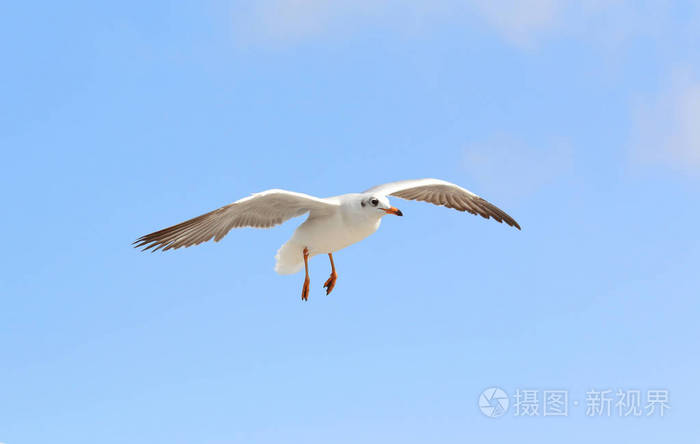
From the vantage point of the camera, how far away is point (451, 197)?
15742 millimetres

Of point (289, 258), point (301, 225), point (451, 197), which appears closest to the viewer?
point (301, 225)

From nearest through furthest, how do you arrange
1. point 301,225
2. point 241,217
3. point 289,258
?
1. point 241,217
2. point 301,225
3. point 289,258

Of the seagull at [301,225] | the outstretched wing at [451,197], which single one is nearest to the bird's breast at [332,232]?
the seagull at [301,225]

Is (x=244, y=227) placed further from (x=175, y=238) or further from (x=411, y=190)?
(x=411, y=190)

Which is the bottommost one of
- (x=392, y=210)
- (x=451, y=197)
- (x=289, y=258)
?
(x=289, y=258)

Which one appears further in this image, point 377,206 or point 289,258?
point 289,258

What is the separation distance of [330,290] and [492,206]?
4335 mm

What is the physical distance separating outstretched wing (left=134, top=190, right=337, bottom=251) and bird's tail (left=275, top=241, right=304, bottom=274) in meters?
0.62

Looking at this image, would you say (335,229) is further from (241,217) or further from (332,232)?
(241,217)

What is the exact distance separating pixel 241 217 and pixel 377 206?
2181 millimetres

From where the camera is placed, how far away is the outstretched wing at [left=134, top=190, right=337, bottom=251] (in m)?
11.9

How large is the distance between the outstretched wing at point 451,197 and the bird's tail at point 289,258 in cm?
262

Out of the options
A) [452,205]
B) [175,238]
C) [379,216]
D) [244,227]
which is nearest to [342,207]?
[379,216]

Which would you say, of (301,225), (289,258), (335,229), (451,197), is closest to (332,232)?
(335,229)
